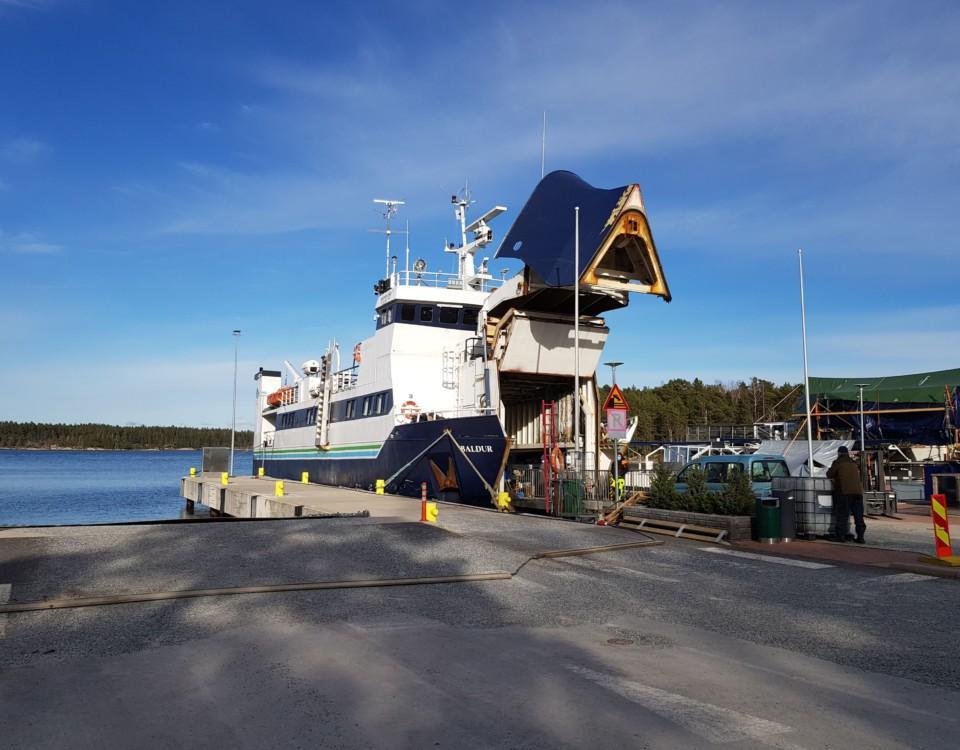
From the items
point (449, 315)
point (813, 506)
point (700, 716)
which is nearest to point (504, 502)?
point (813, 506)

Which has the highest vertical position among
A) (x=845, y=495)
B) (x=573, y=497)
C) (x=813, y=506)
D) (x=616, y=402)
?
(x=616, y=402)

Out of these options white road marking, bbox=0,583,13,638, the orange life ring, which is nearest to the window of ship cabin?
the orange life ring

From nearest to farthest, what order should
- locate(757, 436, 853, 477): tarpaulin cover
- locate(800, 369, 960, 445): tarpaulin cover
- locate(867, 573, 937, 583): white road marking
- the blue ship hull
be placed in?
locate(867, 573, 937, 583): white road marking, the blue ship hull, locate(757, 436, 853, 477): tarpaulin cover, locate(800, 369, 960, 445): tarpaulin cover

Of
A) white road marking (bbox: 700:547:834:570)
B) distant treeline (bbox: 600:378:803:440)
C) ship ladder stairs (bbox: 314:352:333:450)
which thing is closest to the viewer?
white road marking (bbox: 700:547:834:570)

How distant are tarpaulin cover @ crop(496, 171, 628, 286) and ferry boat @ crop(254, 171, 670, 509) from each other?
3 centimetres

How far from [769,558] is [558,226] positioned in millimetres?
10443

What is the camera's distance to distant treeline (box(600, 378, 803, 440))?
9488cm

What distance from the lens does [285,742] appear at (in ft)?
14.9

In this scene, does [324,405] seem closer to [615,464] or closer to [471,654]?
[615,464]

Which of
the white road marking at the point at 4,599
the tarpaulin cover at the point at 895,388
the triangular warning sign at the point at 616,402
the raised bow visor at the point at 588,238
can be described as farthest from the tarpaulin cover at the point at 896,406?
the white road marking at the point at 4,599

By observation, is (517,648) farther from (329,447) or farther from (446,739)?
(329,447)

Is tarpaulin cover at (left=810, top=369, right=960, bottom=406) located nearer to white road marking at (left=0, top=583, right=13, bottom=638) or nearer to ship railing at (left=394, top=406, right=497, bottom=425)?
ship railing at (left=394, top=406, right=497, bottom=425)

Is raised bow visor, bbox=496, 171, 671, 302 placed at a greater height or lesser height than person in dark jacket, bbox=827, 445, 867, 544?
greater

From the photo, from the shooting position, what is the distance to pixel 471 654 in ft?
21.8
